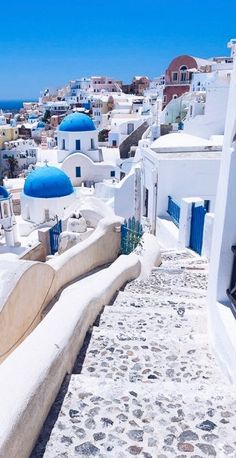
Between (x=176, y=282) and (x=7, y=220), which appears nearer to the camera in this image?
(x=176, y=282)

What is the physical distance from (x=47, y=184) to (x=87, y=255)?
1329cm

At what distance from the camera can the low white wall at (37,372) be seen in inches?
77.0

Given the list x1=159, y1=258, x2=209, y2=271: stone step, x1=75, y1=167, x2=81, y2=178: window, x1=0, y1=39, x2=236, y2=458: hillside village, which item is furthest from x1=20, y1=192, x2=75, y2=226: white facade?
x1=159, y1=258, x2=209, y2=271: stone step

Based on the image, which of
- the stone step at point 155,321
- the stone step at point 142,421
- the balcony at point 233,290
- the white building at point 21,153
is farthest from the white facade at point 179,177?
the white building at point 21,153

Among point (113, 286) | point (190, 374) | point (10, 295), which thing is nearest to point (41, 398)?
point (190, 374)

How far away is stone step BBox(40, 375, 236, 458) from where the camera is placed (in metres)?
2.20

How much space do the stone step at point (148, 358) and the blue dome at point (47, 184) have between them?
55.6 ft

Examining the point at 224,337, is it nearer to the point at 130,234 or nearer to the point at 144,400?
the point at 144,400

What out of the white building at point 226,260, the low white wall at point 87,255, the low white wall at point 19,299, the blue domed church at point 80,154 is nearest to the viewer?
the white building at point 226,260

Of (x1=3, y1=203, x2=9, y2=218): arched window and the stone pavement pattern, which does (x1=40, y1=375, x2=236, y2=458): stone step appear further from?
(x1=3, y1=203, x2=9, y2=218): arched window

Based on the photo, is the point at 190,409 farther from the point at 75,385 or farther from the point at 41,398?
the point at 41,398

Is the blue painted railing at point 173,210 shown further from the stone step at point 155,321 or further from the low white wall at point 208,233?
the stone step at point 155,321

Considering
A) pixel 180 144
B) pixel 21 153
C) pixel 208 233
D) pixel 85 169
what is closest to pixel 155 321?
pixel 208 233

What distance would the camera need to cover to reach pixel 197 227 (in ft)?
26.0
